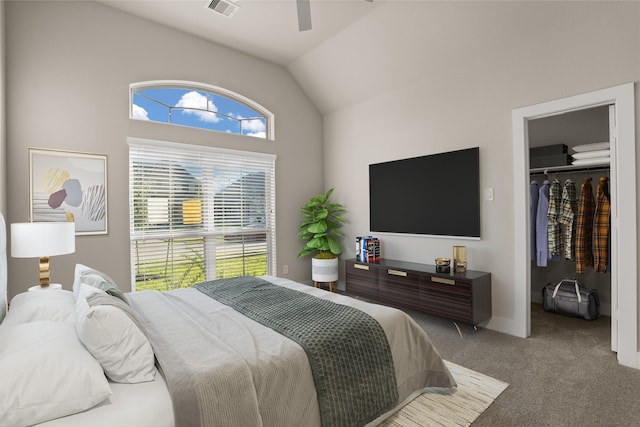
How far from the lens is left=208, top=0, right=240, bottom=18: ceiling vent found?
314 cm

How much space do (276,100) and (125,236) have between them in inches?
106

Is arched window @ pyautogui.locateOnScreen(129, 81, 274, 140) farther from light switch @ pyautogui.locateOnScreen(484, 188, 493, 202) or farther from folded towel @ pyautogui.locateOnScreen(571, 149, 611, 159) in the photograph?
folded towel @ pyautogui.locateOnScreen(571, 149, 611, 159)

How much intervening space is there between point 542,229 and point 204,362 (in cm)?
381

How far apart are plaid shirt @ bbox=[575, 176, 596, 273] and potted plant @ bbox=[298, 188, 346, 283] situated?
109 inches

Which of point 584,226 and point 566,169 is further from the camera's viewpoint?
point 566,169

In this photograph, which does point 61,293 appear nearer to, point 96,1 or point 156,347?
point 156,347

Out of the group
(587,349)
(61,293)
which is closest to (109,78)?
(61,293)

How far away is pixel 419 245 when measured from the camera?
13.0 feet

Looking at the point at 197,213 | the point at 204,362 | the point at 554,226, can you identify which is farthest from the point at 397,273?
the point at 204,362

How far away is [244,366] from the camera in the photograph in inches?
53.2

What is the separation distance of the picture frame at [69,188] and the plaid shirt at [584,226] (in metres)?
5.04

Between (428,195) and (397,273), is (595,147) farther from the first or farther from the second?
(397,273)

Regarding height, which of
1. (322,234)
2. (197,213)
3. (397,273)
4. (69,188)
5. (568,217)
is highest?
(69,188)

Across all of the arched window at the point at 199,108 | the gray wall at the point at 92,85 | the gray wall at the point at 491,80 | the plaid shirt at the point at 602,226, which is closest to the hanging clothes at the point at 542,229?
the plaid shirt at the point at 602,226
